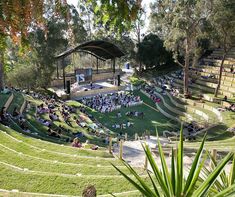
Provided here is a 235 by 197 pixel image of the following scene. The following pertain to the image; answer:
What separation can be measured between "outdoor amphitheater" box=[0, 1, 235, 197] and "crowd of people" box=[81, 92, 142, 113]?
0.38 feet

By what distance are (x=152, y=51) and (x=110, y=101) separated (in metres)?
17.5

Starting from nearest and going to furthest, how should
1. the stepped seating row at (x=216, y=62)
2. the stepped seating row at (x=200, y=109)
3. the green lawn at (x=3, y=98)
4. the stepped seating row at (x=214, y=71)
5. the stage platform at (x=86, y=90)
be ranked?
1. the green lawn at (x=3, y=98)
2. the stepped seating row at (x=200, y=109)
3. the stepped seating row at (x=214, y=71)
4. the stage platform at (x=86, y=90)
5. the stepped seating row at (x=216, y=62)

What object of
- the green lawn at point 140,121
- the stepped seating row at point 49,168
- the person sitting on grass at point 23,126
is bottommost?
the green lawn at point 140,121

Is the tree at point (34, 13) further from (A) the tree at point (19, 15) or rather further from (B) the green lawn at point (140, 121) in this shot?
(B) the green lawn at point (140, 121)

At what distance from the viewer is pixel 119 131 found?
939 inches

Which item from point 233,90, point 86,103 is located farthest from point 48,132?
point 233,90

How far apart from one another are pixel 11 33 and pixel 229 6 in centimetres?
2617

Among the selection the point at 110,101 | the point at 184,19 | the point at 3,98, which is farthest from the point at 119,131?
the point at 184,19

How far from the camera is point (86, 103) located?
99.3 feet

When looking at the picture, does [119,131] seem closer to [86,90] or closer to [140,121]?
[140,121]

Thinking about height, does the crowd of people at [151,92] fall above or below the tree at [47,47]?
below

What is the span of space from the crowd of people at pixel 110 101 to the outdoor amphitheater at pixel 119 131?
12cm

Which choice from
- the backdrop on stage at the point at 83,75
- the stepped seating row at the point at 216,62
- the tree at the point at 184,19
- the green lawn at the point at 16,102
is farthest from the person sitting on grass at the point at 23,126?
the stepped seating row at the point at 216,62

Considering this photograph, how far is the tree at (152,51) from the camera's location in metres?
45.0
